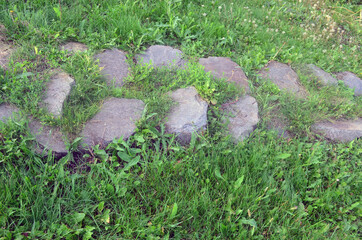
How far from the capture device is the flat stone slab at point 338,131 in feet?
10.9

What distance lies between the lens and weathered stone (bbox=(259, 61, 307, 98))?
379cm

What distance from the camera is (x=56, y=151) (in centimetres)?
260

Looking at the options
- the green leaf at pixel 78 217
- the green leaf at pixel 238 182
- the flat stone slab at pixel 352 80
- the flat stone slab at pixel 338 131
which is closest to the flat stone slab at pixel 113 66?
the green leaf at pixel 78 217

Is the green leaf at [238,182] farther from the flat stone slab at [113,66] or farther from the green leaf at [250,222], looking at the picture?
the flat stone slab at [113,66]

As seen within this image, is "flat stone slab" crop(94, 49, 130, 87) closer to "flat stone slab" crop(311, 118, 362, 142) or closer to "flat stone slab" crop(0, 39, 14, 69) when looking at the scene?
"flat stone slab" crop(0, 39, 14, 69)

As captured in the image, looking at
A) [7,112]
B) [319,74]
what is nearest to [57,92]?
[7,112]

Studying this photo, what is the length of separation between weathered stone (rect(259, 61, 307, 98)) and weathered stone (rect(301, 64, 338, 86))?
204mm

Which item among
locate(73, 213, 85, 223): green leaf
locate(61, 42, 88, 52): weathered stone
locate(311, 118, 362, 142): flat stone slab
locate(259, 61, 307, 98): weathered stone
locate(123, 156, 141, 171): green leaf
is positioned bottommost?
locate(311, 118, 362, 142): flat stone slab

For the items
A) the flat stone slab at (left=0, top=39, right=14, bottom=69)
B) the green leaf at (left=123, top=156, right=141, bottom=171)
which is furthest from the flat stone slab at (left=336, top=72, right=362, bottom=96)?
the flat stone slab at (left=0, top=39, right=14, bottom=69)

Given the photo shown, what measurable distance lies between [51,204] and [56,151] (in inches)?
19.9

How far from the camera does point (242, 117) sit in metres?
3.25

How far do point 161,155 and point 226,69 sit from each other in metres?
1.59

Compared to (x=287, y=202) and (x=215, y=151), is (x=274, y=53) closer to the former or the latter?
A: (x=215, y=151)

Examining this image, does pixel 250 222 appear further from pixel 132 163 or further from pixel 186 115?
pixel 186 115
